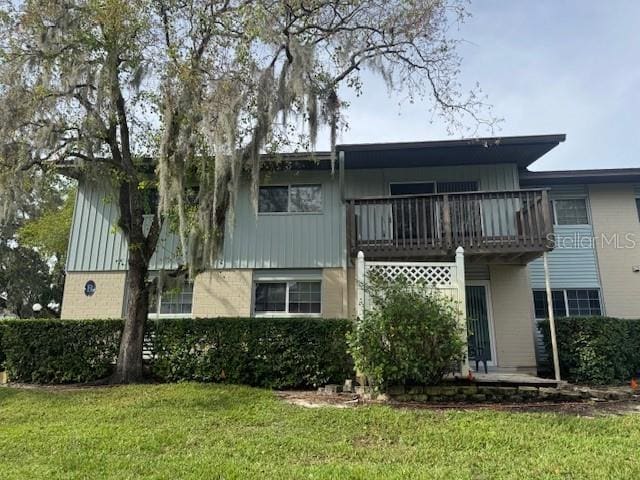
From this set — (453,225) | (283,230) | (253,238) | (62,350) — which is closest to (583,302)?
(453,225)

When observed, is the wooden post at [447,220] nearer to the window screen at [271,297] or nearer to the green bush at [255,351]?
the green bush at [255,351]

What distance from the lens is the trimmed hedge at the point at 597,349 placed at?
880cm

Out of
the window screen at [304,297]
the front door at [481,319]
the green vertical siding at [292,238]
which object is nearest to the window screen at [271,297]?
the window screen at [304,297]

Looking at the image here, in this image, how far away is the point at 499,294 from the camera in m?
10.3

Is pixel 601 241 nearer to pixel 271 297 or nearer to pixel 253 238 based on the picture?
Result: pixel 271 297

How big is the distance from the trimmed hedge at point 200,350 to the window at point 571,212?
7001 mm

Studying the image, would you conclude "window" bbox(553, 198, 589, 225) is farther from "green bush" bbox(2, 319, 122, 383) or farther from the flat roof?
"green bush" bbox(2, 319, 122, 383)

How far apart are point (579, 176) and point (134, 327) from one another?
1101cm

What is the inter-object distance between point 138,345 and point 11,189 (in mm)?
3693

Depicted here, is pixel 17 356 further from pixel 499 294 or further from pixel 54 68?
pixel 499 294

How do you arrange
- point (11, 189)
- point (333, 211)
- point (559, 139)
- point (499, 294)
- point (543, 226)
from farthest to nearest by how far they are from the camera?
point (333, 211) < point (499, 294) < point (559, 139) < point (543, 226) < point (11, 189)

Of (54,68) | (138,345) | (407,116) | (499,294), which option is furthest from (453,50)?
(138,345)

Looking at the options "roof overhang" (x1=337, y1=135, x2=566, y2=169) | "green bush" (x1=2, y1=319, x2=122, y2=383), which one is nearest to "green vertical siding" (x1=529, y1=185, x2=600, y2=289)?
"roof overhang" (x1=337, y1=135, x2=566, y2=169)

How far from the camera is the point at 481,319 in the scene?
1034 cm
